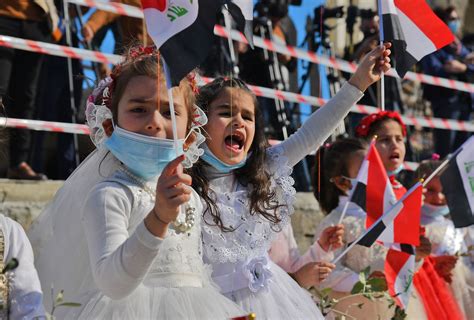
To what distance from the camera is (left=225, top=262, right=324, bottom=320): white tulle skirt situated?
3.70 metres

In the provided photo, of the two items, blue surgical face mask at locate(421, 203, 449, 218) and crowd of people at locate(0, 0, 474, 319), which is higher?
blue surgical face mask at locate(421, 203, 449, 218)

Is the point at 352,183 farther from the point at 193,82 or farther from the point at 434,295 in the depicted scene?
the point at 193,82

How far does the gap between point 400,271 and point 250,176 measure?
1179 millimetres

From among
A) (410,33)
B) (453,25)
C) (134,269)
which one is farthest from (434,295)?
(453,25)

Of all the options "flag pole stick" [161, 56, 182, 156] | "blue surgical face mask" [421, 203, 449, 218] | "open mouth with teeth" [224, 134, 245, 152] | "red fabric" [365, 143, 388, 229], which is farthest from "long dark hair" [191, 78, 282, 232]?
"blue surgical face mask" [421, 203, 449, 218]

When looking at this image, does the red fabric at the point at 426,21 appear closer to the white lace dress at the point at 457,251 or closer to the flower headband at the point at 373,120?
the flower headband at the point at 373,120

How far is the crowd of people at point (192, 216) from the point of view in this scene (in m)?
3.01

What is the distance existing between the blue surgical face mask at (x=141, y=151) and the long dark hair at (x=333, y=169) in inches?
90.3

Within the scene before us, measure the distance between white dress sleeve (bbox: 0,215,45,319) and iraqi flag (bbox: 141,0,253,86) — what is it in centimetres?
66

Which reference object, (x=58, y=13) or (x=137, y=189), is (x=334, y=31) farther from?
(x=137, y=189)

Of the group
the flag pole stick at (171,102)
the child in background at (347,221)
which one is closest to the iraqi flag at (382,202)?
the child in background at (347,221)

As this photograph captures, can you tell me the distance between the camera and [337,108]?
4035 mm

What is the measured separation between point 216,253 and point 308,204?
2.64m

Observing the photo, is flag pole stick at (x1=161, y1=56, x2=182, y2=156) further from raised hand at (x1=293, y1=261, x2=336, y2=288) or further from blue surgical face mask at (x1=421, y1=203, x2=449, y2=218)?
blue surgical face mask at (x1=421, y1=203, x2=449, y2=218)
